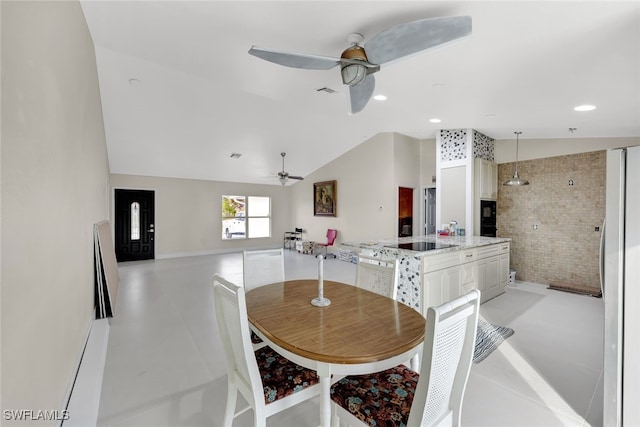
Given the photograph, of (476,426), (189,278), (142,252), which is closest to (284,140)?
(189,278)

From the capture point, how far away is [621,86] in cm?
247

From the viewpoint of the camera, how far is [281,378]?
5.00 feet

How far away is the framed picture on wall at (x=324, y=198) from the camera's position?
8.29m

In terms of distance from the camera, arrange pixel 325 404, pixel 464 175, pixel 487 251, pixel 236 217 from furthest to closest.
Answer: pixel 236 217
pixel 464 175
pixel 487 251
pixel 325 404

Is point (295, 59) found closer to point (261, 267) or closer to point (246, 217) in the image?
point (261, 267)

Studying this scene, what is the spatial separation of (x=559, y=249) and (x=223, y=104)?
6.19 metres

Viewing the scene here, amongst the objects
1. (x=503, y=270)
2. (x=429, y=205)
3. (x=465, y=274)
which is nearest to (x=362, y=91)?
(x=465, y=274)

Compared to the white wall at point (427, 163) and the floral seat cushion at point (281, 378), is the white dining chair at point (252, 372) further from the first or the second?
the white wall at point (427, 163)

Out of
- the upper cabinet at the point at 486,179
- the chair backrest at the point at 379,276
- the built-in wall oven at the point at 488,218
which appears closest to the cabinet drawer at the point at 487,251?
the built-in wall oven at the point at 488,218

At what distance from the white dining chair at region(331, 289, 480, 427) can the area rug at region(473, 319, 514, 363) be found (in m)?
1.58

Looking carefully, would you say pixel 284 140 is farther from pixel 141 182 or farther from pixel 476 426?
pixel 476 426

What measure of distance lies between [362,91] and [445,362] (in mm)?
2058

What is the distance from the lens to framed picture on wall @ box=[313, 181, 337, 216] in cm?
829

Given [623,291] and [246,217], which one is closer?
[623,291]
